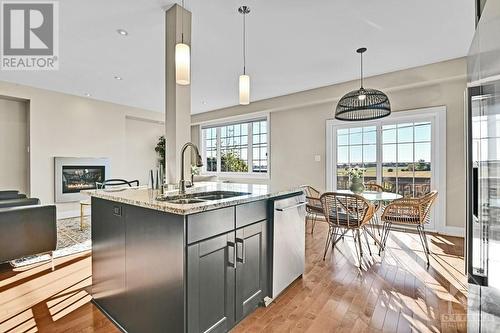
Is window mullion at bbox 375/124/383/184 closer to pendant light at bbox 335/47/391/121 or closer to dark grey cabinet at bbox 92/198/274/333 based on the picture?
pendant light at bbox 335/47/391/121

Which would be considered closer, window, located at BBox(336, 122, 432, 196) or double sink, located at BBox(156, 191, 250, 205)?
double sink, located at BBox(156, 191, 250, 205)

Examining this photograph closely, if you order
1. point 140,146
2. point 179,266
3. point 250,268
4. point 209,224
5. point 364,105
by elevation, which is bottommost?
point 250,268

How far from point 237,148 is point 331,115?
2.79 m

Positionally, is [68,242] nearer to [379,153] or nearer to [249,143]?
[249,143]

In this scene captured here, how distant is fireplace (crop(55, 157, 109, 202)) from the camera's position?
529cm

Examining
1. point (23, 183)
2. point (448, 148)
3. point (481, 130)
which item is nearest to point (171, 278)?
point (481, 130)

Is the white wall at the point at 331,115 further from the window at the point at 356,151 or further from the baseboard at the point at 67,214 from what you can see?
the baseboard at the point at 67,214

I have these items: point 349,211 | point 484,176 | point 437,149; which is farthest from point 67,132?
point 437,149

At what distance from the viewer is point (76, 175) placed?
559 cm

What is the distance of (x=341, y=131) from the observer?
496 centimetres

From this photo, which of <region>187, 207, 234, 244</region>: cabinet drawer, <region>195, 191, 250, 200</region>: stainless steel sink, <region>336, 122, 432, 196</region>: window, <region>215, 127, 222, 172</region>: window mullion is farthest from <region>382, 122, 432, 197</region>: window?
<region>215, 127, 222, 172</region>: window mullion

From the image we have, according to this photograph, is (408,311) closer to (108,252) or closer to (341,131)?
(108,252)

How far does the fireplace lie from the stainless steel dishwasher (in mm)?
5217

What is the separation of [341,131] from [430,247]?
245 cm
